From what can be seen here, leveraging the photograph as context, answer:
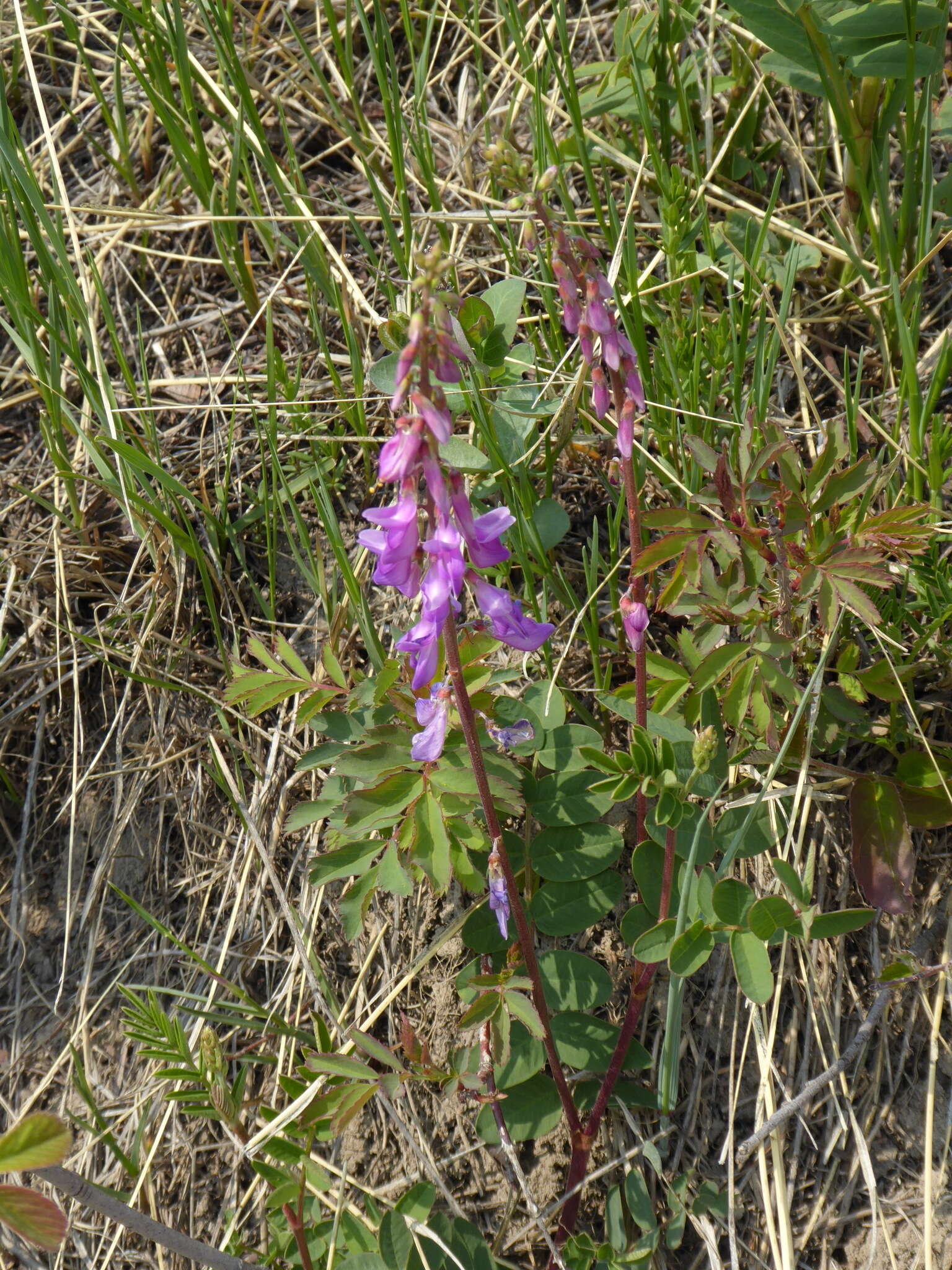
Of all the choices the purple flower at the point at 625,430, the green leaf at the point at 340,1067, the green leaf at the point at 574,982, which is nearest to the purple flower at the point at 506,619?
the purple flower at the point at 625,430

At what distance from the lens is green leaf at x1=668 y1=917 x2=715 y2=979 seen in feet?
6.23

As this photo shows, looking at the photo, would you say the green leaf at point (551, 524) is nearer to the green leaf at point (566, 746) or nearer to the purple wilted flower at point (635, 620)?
the green leaf at point (566, 746)

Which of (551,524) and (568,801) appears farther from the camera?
(551,524)

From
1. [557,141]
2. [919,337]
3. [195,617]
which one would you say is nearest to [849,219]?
[919,337]

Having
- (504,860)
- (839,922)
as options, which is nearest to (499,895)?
(504,860)

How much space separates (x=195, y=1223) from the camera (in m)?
2.55

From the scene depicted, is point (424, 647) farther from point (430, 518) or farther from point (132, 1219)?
point (132, 1219)

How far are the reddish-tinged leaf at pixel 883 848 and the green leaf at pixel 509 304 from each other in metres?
1.31

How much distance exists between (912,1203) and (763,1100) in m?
0.37

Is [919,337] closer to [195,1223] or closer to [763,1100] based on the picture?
[763,1100]


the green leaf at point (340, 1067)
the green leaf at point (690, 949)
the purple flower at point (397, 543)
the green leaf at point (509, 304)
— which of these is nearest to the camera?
the purple flower at point (397, 543)

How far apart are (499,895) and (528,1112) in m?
0.51

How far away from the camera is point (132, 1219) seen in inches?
70.4

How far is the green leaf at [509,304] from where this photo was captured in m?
2.52
